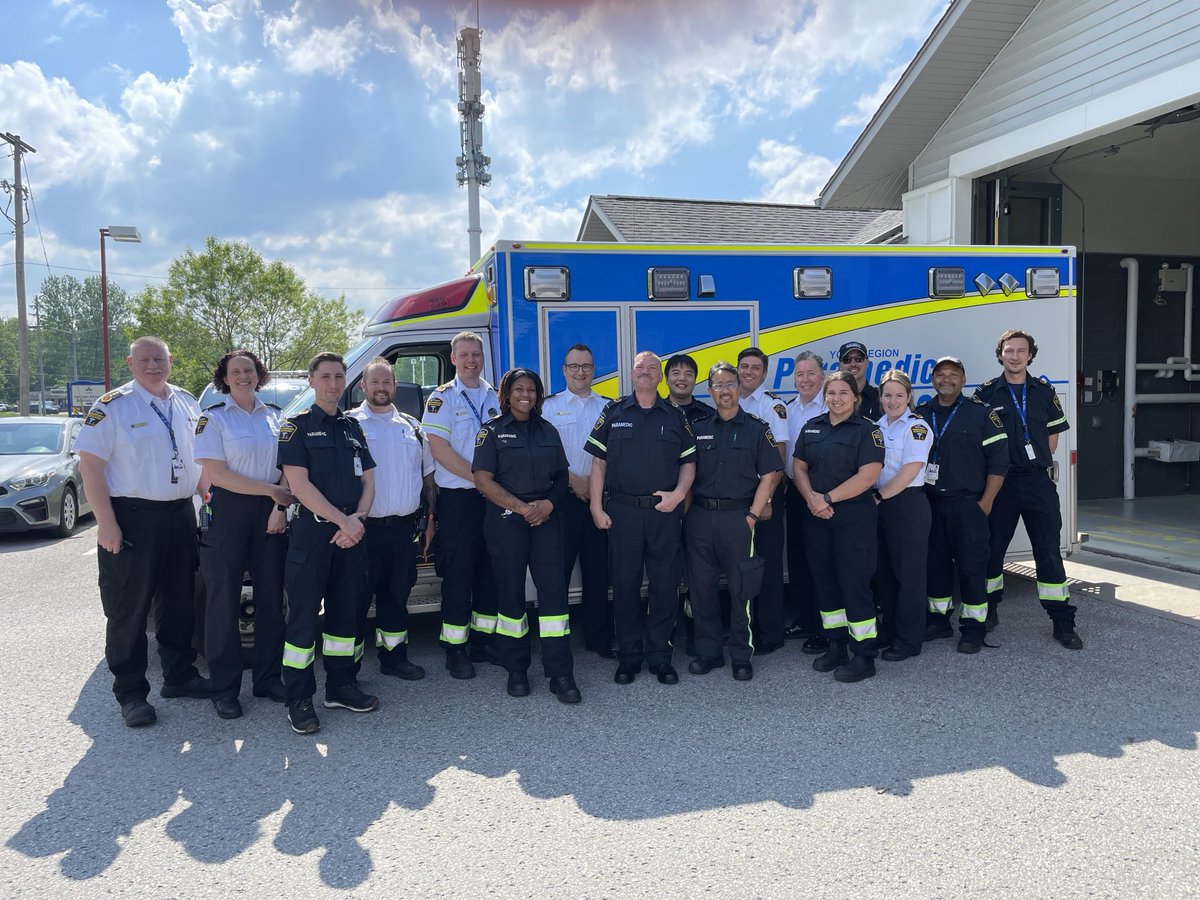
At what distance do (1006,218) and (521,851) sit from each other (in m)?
9.21

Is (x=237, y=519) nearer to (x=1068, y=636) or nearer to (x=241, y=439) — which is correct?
(x=241, y=439)

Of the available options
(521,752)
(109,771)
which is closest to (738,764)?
(521,752)

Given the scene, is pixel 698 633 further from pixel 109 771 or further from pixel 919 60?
pixel 919 60

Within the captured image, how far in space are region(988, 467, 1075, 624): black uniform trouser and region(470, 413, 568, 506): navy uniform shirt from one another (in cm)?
282

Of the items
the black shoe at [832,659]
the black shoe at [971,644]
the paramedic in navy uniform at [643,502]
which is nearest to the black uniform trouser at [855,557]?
the black shoe at [832,659]

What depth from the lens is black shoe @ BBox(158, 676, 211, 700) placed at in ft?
14.3

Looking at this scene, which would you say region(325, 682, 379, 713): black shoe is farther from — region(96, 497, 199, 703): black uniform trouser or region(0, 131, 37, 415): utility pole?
region(0, 131, 37, 415): utility pole

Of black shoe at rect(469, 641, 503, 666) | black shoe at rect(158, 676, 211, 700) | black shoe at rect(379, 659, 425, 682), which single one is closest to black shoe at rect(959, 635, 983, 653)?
black shoe at rect(469, 641, 503, 666)

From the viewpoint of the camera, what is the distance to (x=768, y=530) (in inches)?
191

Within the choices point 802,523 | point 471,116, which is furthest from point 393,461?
point 471,116

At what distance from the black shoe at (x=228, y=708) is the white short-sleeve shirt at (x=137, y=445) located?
105cm

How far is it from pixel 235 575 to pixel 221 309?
22320 mm

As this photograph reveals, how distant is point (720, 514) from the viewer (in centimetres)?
442

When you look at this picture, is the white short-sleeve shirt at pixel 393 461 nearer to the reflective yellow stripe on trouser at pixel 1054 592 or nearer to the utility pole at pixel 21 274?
the reflective yellow stripe on trouser at pixel 1054 592
